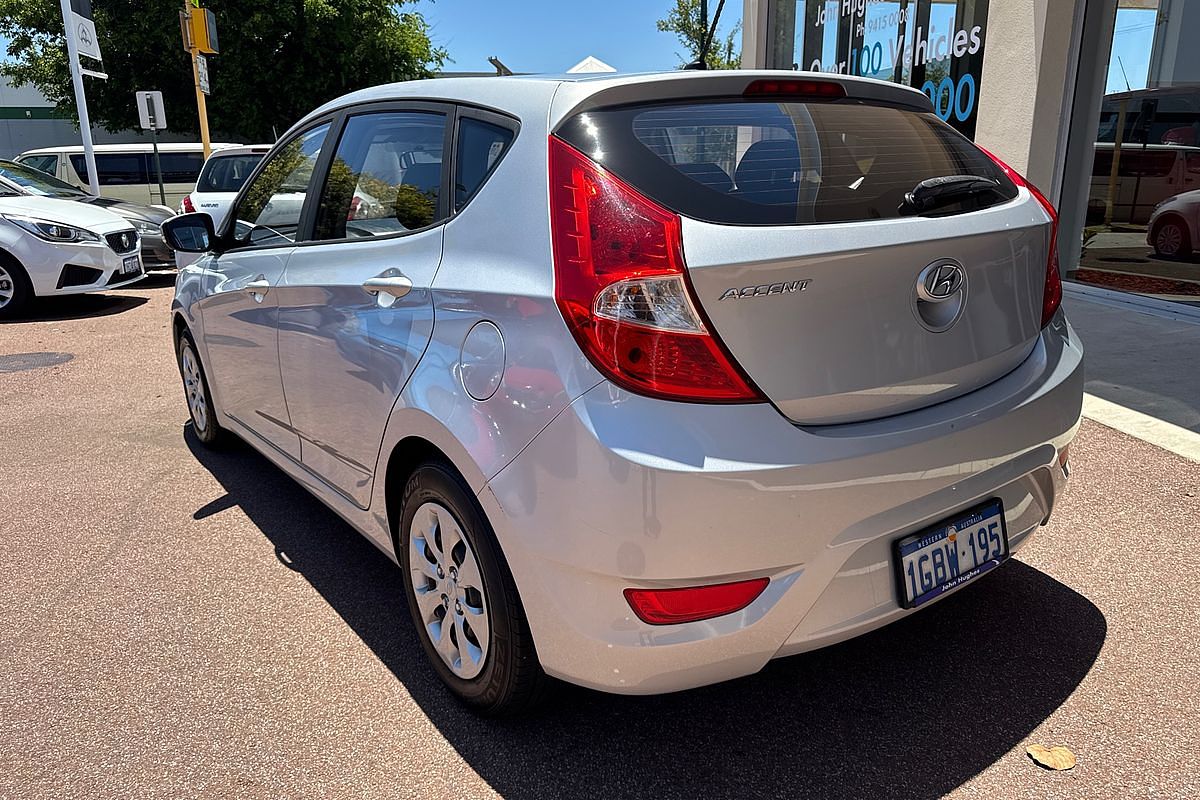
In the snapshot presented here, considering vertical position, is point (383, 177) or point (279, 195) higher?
point (383, 177)

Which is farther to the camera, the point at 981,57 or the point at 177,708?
the point at 981,57

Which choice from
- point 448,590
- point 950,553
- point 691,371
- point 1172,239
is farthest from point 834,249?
point 1172,239

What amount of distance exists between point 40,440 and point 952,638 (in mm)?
4878

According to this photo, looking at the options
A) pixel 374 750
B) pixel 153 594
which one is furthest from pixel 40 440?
pixel 374 750

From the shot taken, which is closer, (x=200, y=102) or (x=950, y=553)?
(x=950, y=553)

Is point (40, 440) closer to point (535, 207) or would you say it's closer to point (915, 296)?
point (535, 207)

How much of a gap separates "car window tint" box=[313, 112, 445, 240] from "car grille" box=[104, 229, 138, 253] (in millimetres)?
7498

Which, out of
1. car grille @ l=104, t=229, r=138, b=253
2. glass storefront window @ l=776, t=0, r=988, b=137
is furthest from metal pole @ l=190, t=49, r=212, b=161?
glass storefront window @ l=776, t=0, r=988, b=137

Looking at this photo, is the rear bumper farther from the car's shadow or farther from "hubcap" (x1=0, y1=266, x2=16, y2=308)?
"hubcap" (x1=0, y1=266, x2=16, y2=308)

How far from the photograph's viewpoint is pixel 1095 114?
805cm

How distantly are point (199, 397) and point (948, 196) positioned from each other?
386cm

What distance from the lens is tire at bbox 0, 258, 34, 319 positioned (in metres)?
9.05

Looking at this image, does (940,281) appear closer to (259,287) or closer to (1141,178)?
(259,287)

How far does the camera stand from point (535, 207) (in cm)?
214
